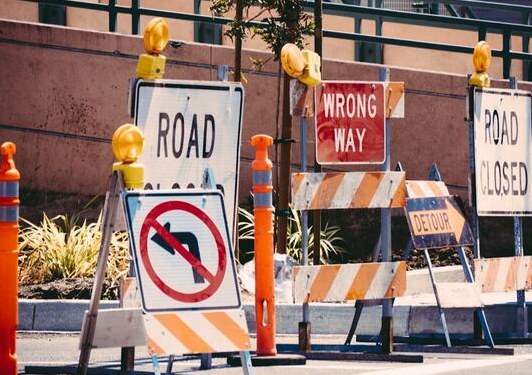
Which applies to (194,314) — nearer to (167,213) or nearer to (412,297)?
(167,213)

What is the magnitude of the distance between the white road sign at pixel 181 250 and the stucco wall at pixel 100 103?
969cm

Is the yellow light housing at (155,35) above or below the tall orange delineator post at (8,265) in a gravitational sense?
above

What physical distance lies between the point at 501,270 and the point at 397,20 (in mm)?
→ 7844

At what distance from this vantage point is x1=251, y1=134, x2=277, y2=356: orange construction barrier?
10.5 m

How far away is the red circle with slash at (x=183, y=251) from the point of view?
8.36 metres

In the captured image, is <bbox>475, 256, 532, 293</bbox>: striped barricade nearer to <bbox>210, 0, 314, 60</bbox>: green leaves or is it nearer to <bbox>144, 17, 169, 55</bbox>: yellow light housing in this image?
<bbox>144, 17, 169, 55</bbox>: yellow light housing

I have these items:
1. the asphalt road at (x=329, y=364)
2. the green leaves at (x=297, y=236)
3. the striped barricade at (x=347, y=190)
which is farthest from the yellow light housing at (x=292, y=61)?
the green leaves at (x=297, y=236)

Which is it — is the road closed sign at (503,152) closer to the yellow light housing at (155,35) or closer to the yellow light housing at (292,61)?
the yellow light housing at (292,61)

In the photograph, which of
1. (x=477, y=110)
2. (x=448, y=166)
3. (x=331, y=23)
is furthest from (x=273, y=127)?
(x=477, y=110)

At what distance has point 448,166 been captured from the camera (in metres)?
18.5

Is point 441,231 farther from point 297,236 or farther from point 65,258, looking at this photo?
point 297,236

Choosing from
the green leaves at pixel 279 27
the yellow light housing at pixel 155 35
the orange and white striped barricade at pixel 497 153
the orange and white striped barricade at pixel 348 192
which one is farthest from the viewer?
the green leaves at pixel 279 27

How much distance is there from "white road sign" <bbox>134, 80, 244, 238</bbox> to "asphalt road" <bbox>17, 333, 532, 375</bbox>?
1.07 m

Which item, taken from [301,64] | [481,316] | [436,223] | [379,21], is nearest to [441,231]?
[436,223]
